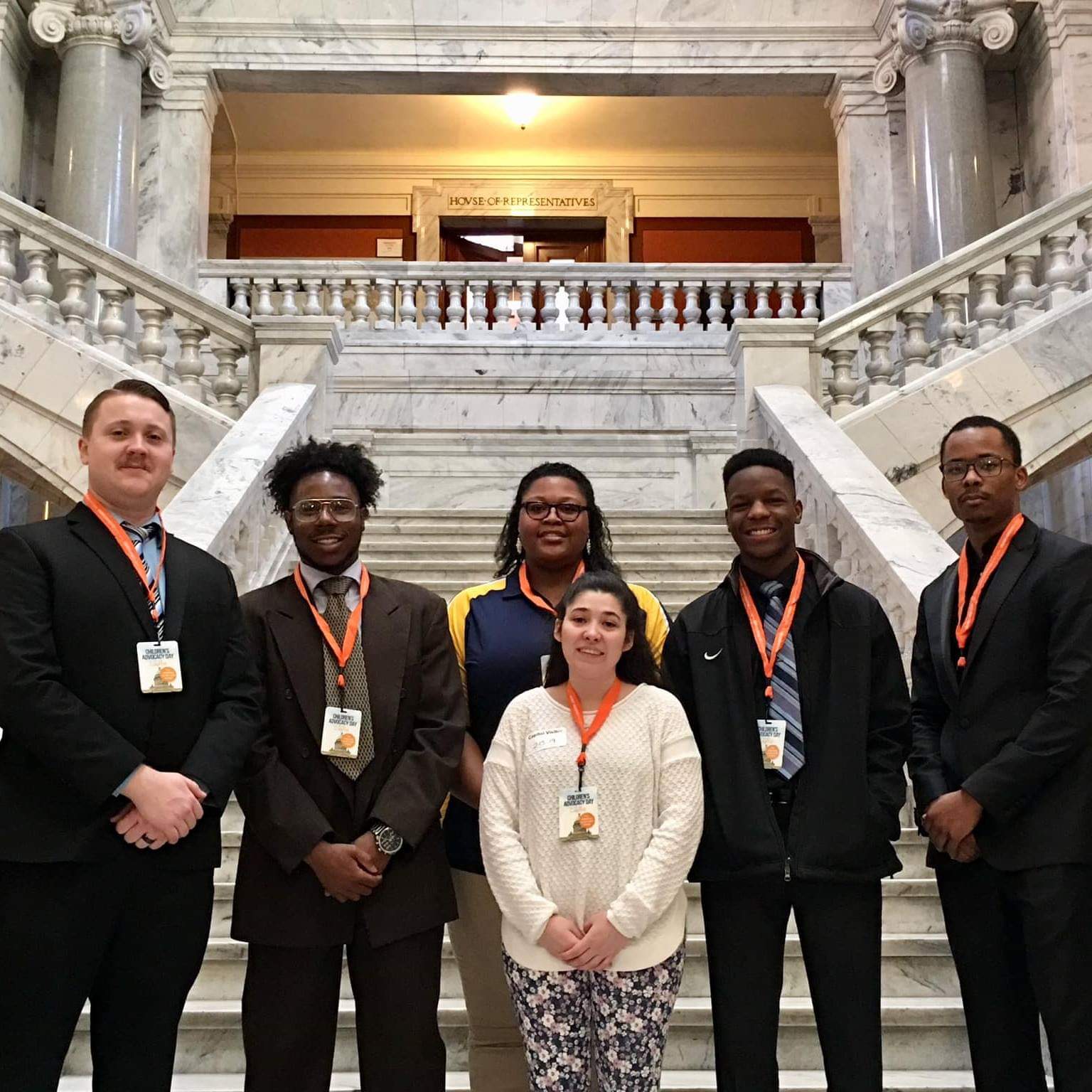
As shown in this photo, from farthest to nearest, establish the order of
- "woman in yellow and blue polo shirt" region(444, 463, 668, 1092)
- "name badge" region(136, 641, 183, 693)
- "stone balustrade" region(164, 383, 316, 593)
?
"stone balustrade" region(164, 383, 316, 593) < "woman in yellow and blue polo shirt" region(444, 463, 668, 1092) < "name badge" region(136, 641, 183, 693)

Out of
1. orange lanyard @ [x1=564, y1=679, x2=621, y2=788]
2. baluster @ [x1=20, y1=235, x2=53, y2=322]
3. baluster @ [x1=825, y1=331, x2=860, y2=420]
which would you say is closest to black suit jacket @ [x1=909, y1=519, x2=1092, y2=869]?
orange lanyard @ [x1=564, y1=679, x2=621, y2=788]

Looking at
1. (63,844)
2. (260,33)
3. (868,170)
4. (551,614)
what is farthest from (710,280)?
(63,844)

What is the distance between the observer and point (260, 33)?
42.1 ft

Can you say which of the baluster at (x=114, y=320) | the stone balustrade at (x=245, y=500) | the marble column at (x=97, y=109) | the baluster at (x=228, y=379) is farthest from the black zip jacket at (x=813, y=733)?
the marble column at (x=97, y=109)

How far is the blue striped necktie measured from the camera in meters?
3.01

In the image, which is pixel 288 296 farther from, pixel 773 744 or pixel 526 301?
pixel 773 744

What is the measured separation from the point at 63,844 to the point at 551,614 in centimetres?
126

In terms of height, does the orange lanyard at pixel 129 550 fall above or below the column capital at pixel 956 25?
below

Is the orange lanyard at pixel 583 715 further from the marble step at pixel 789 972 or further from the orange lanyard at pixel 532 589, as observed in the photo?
the marble step at pixel 789 972

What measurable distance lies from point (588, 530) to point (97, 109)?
9.98 meters

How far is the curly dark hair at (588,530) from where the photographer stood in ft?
11.1

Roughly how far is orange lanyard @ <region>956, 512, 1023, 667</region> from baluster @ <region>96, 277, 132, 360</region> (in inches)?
259

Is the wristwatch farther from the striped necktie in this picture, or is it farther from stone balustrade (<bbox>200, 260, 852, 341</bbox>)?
stone balustrade (<bbox>200, 260, 852, 341</bbox>)

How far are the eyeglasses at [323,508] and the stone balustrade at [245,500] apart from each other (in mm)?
2231
